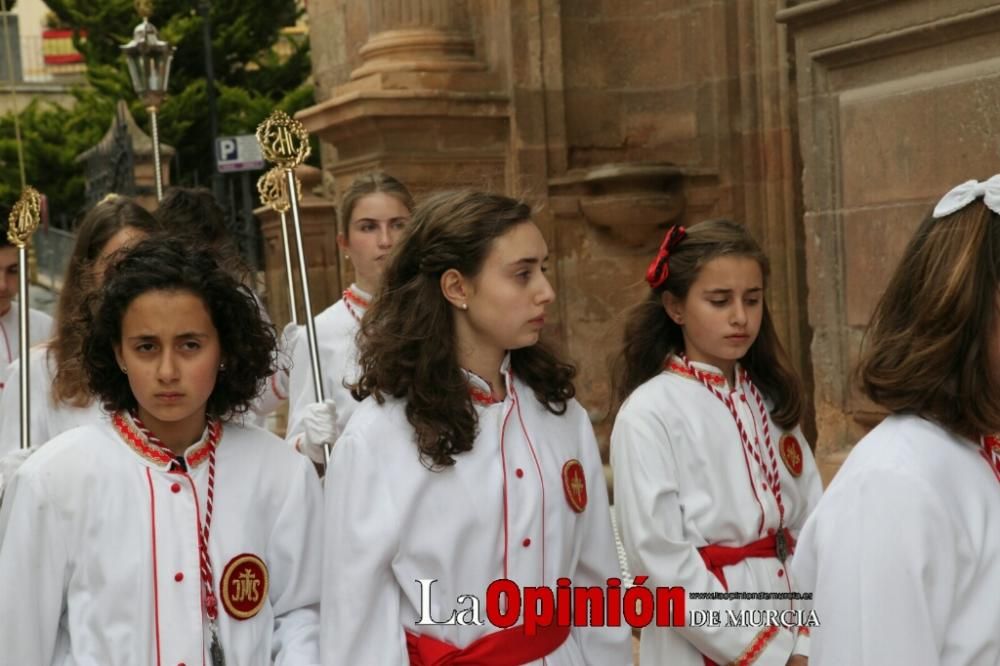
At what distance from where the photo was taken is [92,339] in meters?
3.79

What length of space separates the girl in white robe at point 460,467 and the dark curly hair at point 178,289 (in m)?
0.28

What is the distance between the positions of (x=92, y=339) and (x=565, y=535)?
1181mm

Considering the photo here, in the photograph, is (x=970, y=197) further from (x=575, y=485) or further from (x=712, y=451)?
(x=712, y=451)

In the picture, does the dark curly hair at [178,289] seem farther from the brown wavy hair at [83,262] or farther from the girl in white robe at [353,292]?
the girl in white robe at [353,292]

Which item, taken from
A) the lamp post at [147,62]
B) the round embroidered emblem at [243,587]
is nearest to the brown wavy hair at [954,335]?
the round embroidered emblem at [243,587]

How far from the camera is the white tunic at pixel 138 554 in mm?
3441

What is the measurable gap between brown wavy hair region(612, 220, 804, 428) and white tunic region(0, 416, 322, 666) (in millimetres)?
1523

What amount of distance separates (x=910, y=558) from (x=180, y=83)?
31.2 metres

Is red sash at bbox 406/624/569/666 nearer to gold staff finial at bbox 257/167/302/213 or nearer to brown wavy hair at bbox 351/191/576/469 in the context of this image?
brown wavy hair at bbox 351/191/576/469

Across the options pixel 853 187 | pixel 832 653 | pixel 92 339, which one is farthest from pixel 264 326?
pixel 853 187

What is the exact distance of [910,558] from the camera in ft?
7.77

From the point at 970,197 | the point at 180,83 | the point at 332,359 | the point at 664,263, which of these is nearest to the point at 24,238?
the point at 332,359

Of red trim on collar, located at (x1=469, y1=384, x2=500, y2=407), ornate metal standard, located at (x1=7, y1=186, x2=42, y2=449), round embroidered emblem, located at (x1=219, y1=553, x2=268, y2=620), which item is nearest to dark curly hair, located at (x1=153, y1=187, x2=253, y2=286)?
ornate metal standard, located at (x1=7, y1=186, x2=42, y2=449)

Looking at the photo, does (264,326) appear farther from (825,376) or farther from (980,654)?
(825,376)
